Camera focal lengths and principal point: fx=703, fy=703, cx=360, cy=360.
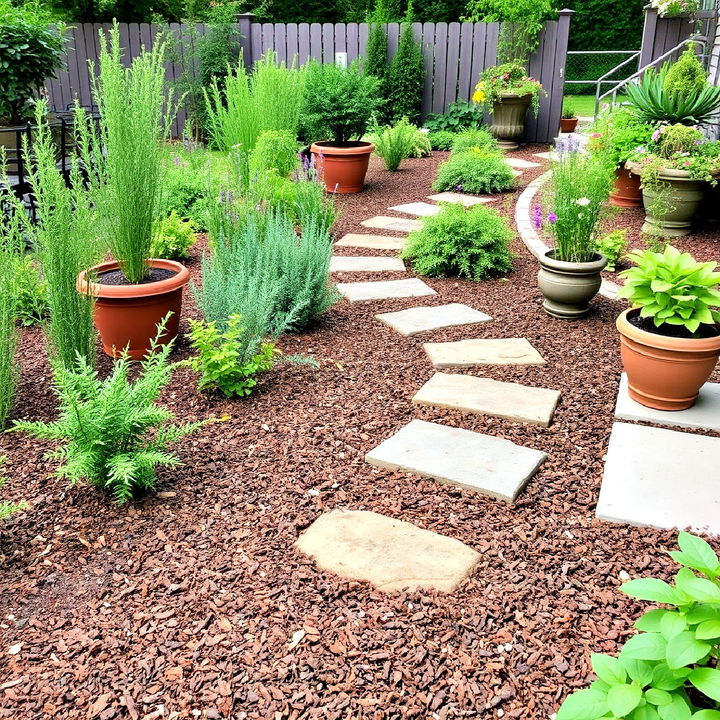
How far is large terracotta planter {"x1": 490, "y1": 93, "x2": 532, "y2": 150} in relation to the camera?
10.3 meters

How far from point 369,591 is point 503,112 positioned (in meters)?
9.70

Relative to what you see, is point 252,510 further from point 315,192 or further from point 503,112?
point 503,112

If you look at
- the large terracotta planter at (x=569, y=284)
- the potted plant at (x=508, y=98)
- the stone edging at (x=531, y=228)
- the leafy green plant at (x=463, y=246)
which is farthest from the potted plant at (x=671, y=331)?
the potted plant at (x=508, y=98)

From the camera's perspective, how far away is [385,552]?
2215mm

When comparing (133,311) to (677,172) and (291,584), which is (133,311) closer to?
(291,584)

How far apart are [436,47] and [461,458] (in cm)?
1047

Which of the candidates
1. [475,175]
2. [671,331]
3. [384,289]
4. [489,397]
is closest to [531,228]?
[475,175]

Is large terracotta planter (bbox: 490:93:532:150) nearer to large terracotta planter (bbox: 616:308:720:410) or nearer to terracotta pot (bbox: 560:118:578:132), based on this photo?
terracotta pot (bbox: 560:118:578:132)

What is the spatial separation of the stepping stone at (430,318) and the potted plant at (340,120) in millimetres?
3391

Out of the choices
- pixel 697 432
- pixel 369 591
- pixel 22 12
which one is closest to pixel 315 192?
pixel 697 432

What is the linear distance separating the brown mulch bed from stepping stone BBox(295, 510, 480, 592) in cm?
5

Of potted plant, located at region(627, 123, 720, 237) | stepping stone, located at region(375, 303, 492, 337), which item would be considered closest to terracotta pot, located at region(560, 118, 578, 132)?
potted plant, located at region(627, 123, 720, 237)

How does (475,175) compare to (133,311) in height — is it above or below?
above

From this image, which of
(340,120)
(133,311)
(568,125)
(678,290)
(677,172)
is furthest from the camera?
(568,125)
